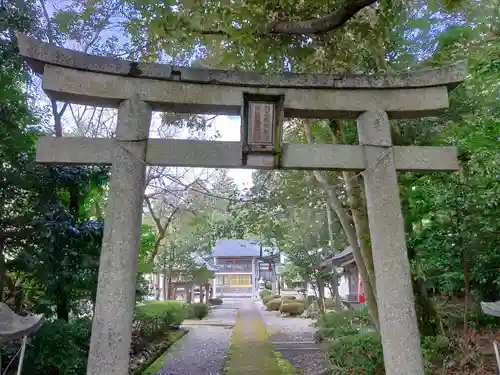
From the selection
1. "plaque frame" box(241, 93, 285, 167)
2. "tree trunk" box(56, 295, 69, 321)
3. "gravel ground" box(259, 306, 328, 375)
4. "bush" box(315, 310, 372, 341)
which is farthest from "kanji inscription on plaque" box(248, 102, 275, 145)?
"bush" box(315, 310, 372, 341)

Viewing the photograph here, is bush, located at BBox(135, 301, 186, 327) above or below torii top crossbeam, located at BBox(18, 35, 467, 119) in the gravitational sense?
below

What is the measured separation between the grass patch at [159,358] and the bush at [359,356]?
437 cm

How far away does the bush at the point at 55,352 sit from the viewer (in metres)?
6.21

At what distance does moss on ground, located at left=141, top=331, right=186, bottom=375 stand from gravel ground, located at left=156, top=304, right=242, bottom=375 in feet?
0.44

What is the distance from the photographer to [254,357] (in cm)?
1028

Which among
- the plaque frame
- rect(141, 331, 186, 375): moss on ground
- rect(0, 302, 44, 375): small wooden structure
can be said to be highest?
the plaque frame

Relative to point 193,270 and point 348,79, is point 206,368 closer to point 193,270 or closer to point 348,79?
point 348,79

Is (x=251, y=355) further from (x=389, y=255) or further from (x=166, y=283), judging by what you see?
(x=166, y=283)

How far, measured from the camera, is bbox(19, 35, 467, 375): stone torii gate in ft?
12.9

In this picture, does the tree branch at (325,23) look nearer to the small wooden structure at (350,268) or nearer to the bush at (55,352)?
the bush at (55,352)

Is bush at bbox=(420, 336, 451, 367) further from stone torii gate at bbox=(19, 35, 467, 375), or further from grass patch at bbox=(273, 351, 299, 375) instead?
stone torii gate at bbox=(19, 35, 467, 375)

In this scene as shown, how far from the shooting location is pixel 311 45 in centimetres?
598

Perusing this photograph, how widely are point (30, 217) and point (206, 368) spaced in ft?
18.4

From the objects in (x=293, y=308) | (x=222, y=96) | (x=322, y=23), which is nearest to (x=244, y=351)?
(x=222, y=96)
